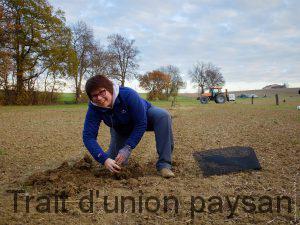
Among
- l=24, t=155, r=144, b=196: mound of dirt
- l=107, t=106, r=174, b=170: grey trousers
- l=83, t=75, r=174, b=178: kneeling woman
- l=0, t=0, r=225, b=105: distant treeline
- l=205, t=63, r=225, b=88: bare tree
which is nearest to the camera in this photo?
l=24, t=155, r=144, b=196: mound of dirt

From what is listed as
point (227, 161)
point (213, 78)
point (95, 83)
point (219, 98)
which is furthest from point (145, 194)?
point (213, 78)

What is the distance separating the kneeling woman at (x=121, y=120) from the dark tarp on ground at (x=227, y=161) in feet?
1.73

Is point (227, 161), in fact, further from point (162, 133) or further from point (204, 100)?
point (204, 100)

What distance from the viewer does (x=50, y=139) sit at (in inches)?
341

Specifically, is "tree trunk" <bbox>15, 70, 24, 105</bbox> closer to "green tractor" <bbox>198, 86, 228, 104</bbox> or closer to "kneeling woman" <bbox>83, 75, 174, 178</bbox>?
"green tractor" <bbox>198, 86, 228, 104</bbox>

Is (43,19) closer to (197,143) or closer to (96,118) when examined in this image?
(197,143)

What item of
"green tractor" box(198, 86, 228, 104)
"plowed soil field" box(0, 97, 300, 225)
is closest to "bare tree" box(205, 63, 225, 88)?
"green tractor" box(198, 86, 228, 104)

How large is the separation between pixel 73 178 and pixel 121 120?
3.00ft

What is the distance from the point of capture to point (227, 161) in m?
Result: 4.96

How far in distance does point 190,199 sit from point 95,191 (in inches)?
41.3

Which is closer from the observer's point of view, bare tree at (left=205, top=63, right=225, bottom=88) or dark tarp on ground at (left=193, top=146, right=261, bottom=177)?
dark tarp on ground at (left=193, top=146, right=261, bottom=177)

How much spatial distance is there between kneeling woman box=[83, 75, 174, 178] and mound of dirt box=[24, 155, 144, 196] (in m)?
0.24

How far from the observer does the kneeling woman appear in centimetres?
409

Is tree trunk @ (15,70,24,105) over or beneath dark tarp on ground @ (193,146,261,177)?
over
